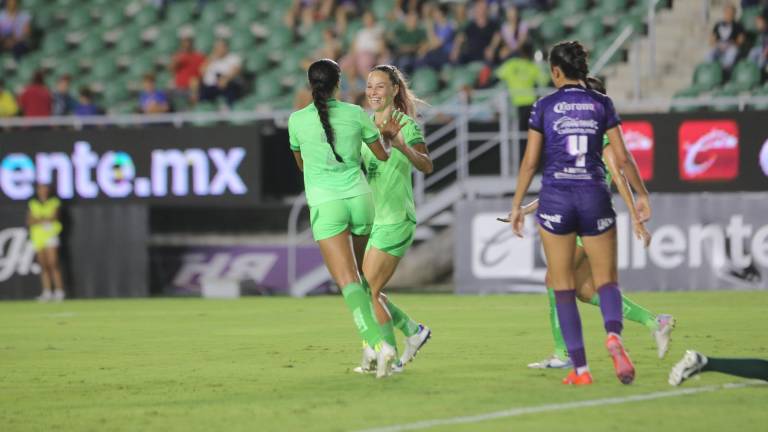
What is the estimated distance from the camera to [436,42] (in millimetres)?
23469

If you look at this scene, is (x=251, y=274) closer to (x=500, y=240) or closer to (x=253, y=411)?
(x=500, y=240)

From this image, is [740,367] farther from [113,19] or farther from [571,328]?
[113,19]

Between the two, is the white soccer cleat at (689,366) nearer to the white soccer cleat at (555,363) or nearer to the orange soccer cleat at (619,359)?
the orange soccer cleat at (619,359)

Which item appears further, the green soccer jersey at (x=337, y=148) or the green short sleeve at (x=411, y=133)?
the green short sleeve at (x=411, y=133)

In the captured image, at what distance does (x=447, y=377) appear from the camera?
8875 mm

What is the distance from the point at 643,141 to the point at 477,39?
4421 mm

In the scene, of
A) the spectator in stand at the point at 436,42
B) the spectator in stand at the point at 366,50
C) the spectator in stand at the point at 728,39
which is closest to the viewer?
the spectator in stand at the point at 728,39

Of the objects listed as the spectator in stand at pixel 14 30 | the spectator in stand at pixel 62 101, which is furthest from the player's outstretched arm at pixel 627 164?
the spectator in stand at pixel 14 30

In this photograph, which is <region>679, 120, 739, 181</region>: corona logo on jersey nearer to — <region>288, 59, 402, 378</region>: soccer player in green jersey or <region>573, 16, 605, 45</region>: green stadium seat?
<region>573, 16, 605, 45</region>: green stadium seat

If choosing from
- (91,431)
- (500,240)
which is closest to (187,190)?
(500,240)

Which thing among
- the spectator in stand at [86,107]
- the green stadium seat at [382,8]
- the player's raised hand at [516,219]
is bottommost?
the player's raised hand at [516,219]

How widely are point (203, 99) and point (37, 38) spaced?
6.53 metres

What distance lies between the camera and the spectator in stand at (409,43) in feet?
77.8

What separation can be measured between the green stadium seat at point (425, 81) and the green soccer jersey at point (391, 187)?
13413 millimetres
